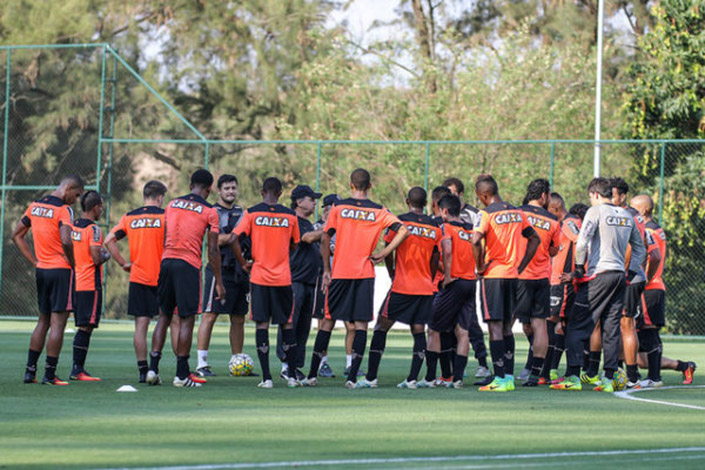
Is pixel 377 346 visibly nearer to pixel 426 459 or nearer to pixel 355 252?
pixel 355 252

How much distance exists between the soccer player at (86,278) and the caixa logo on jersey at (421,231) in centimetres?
325

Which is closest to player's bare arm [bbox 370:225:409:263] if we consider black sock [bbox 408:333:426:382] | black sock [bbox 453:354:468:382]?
black sock [bbox 408:333:426:382]

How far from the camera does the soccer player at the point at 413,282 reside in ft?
41.8

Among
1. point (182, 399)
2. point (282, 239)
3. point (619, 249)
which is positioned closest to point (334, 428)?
point (182, 399)

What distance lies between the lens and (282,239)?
41.9 ft

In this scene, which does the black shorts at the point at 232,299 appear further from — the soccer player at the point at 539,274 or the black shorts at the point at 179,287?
the soccer player at the point at 539,274

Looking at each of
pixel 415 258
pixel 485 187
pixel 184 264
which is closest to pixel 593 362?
pixel 485 187

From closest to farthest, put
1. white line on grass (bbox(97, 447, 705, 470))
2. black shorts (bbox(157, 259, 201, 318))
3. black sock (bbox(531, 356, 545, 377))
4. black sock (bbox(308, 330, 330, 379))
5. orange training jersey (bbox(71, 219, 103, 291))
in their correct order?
1. white line on grass (bbox(97, 447, 705, 470))
2. black shorts (bbox(157, 259, 201, 318))
3. black sock (bbox(308, 330, 330, 379))
4. orange training jersey (bbox(71, 219, 103, 291))
5. black sock (bbox(531, 356, 545, 377))

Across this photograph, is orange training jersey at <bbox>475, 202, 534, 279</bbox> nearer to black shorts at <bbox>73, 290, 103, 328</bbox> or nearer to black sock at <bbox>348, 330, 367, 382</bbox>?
black sock at <bbox>348, 330, 367, 382</bbox>

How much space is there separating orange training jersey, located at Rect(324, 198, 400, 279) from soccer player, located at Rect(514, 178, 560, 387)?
61.4 inches

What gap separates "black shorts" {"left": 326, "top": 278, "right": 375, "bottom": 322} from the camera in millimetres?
12602

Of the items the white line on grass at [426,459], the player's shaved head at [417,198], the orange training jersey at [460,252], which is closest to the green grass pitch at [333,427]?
the white line on grass at [426,459]

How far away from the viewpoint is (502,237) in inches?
505

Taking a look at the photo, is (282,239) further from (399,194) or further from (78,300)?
(399,194)
